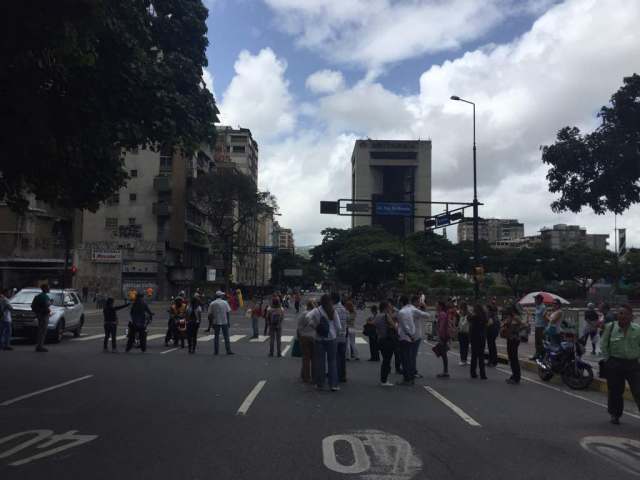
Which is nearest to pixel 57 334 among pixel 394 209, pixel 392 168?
pixel 394 209

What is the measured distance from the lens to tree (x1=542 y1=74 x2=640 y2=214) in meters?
15.4

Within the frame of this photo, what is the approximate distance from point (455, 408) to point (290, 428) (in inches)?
A: 126

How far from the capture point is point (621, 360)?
378 inches

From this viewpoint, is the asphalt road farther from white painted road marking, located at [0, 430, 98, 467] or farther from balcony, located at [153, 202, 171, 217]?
balcony, located at [153, 202, 171, 217]

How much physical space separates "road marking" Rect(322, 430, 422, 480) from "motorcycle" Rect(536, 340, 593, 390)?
6.86 meters

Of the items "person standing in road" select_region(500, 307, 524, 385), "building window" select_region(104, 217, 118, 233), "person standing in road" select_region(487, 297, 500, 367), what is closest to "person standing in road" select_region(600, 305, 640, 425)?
"person standing in road" select_region(500, 307, 524, 385)

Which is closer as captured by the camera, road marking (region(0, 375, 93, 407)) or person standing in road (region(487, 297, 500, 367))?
road marking (region(0, 375, 93, 407))

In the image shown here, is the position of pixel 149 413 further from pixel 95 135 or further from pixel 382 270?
pixel 382 270

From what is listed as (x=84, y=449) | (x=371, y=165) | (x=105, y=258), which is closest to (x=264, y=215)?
(x=105, y=258)

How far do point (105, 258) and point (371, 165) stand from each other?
89112 millimetres

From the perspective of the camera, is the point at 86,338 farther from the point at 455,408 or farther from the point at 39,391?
the point at 455,408

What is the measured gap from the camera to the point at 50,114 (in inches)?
431

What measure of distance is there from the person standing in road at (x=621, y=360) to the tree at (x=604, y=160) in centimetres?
690

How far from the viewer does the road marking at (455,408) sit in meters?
9.40
